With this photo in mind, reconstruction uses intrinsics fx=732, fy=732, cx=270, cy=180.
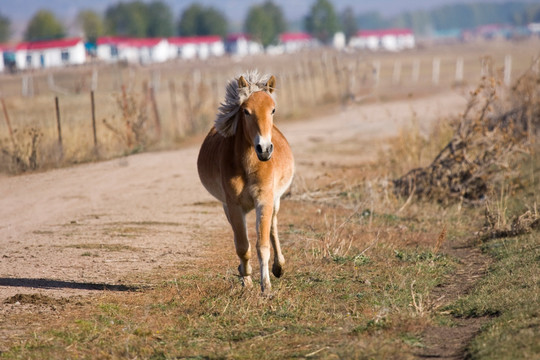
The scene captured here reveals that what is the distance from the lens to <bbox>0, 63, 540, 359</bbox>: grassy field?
607 cm

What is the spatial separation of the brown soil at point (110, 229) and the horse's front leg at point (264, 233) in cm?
154

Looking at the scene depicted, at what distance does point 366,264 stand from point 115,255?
325 centimetres

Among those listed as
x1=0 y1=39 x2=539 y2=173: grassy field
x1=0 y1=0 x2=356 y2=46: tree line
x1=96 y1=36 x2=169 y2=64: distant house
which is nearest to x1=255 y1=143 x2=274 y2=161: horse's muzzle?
x1=0 y1=39 x2=539 y2=173: grassy field

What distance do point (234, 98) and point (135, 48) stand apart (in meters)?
99.1

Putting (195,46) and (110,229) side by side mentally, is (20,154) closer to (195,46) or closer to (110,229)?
(110,229)

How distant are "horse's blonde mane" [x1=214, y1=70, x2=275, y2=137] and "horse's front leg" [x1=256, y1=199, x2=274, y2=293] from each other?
845 millimetres

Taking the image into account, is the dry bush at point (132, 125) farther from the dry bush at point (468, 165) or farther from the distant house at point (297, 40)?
the distant house at point (297, 40)

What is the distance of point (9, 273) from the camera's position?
8.62m

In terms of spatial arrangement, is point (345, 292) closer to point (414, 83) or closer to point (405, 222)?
point (405, 222)

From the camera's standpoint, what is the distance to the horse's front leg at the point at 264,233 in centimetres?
733

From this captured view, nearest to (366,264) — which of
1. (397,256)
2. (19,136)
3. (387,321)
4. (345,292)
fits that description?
(397,256)

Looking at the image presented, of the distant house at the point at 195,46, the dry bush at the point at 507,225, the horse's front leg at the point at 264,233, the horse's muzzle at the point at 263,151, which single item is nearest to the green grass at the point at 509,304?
the dry bush at the point at 507,225

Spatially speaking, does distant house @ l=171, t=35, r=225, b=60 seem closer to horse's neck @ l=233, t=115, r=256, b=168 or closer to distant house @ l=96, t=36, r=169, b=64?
distant house @ l=96, t=36, r=169, b=64

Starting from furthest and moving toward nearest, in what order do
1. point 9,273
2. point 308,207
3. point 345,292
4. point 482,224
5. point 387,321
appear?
point 308,207 → point 482,224 → point 9,273 → point 345,292 → point 387,321
